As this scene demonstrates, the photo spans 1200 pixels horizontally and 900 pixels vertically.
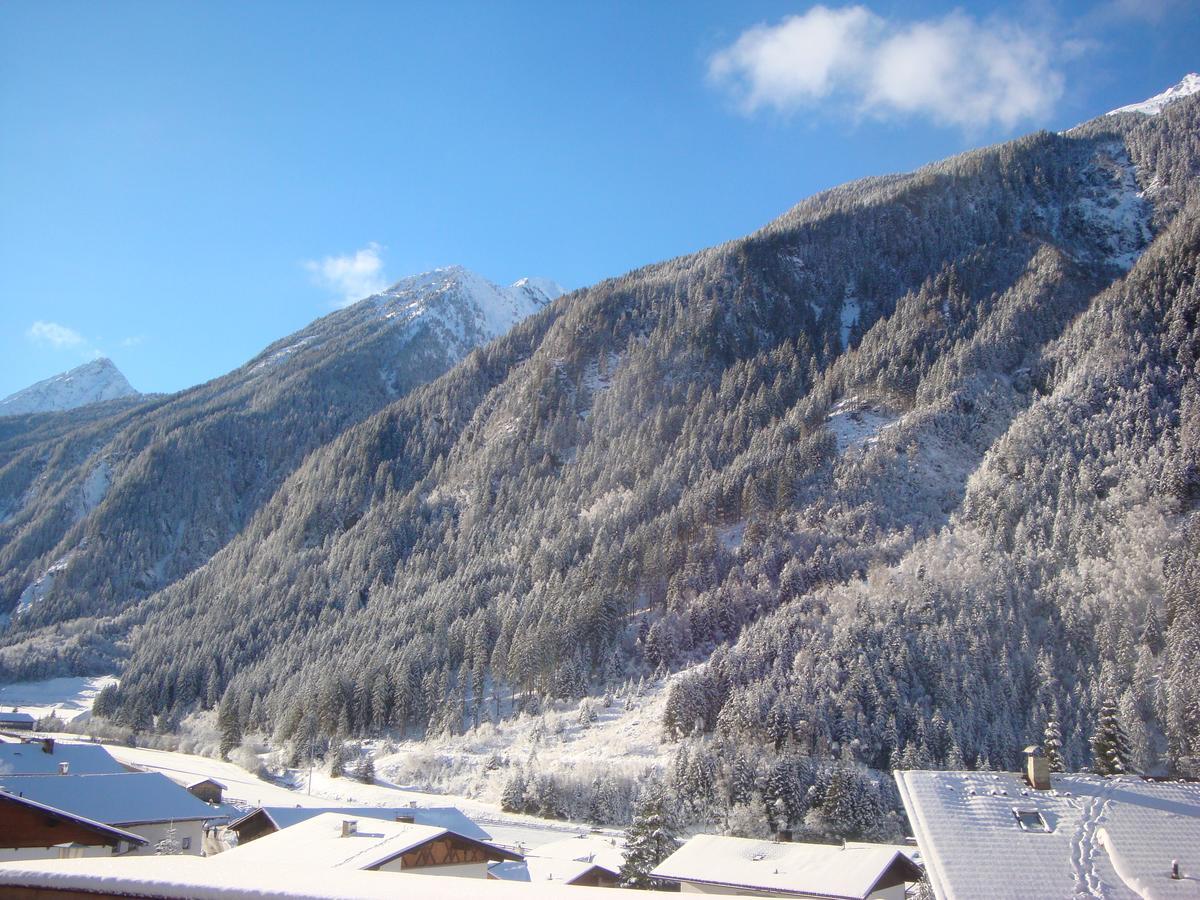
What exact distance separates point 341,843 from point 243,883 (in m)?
28.3

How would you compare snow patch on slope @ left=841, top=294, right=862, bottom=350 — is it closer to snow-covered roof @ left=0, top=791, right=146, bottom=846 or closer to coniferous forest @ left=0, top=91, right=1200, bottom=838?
→ coniferous forest @ left=0, top=91, right=1200, bottom=838

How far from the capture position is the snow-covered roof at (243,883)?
597cm

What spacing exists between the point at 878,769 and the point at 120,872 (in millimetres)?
78759

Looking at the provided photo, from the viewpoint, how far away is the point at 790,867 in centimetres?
3259

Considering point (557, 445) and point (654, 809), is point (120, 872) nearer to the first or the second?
point (654, 809)

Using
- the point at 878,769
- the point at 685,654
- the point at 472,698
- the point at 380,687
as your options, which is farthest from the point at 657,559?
the point at 878,769

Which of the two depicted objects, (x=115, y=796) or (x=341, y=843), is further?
(x=115, y=796)

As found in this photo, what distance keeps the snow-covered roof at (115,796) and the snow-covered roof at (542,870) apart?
14.7 meters

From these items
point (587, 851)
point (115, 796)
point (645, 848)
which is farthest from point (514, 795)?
point (115, 796)

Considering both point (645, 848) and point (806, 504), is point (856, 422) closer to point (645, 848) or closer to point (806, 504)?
point (806, 504)

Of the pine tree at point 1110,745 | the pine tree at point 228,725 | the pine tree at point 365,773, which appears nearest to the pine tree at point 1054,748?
the pine tree at point 1110,745

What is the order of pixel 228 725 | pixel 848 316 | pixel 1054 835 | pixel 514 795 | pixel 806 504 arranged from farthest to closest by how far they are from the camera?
pixel 848 316, pixel 806 504, pixel 228 725, pixel 514 795, pixel 1054 835

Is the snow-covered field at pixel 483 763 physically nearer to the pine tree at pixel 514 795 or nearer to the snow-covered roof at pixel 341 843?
the pine tree at pixel 514 795

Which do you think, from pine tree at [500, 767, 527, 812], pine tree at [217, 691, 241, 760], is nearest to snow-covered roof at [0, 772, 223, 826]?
pine tree at [500, 767, 527, 812]
